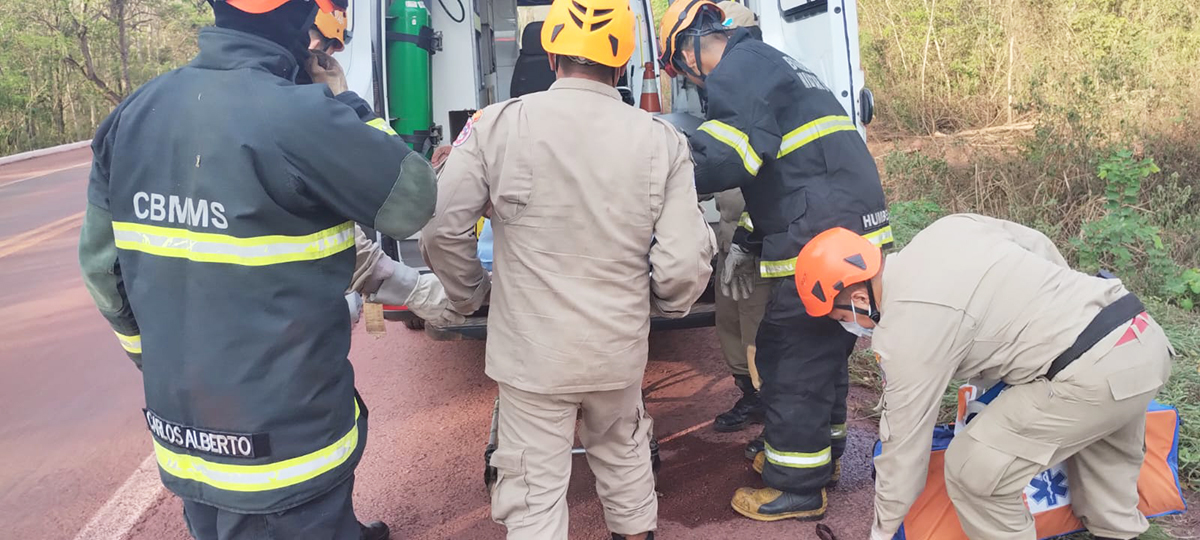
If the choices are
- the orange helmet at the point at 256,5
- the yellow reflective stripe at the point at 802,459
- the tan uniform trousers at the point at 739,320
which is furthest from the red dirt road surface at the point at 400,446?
the orange helmet at the point at 256,5

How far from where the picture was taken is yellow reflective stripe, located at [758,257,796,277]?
2.92 meters

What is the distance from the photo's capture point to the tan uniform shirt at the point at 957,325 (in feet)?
7.28

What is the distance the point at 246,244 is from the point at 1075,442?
2255mm

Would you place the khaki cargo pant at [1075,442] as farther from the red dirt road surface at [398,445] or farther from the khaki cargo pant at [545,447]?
the khaki cargo pant at [545,447]

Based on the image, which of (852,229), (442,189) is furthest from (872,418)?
(442,189)

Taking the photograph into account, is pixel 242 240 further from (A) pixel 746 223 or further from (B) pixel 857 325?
(A) pixel 746 223

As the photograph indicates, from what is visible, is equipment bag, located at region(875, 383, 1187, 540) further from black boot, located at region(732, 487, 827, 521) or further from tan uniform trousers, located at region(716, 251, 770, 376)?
tan uniform trousers, located at region(716, 251, 770, 376)

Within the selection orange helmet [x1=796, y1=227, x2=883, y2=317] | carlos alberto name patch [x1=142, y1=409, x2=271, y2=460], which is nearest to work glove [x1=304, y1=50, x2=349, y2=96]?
carlos alberto name patch [x1=142, y1=409, x2=271, y2=460]

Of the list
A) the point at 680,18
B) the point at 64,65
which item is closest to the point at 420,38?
the point at 680,18

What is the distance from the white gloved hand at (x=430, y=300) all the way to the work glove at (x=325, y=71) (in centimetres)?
61

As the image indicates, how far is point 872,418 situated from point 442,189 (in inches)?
98.6

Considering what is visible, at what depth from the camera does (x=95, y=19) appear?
20859mm

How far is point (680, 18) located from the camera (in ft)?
9.91

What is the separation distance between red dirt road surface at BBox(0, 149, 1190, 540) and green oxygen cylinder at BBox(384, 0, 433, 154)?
1.37m
